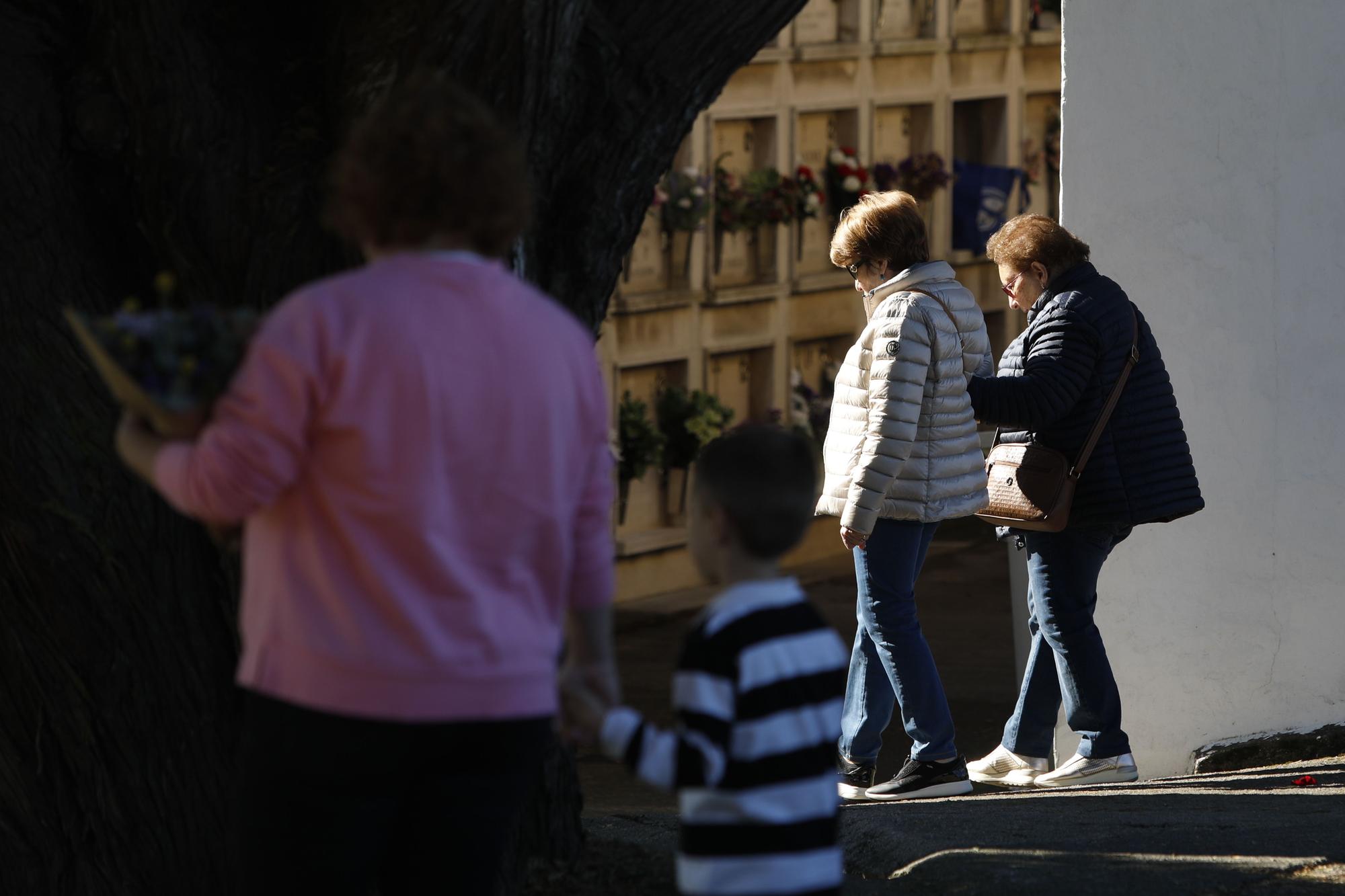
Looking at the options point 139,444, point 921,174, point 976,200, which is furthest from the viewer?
point 976,200

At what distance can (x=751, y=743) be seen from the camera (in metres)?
2.20

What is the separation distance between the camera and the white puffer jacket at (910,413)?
454 cm

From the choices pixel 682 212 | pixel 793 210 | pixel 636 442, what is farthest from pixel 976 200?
pixel 636 442

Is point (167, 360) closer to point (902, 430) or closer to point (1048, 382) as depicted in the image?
point (902, 430)

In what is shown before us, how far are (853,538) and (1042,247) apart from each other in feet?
2.90

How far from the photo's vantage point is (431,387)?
203 centimetres

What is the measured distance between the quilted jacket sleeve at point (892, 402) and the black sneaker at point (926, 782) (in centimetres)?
75

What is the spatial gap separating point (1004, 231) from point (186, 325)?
308cm

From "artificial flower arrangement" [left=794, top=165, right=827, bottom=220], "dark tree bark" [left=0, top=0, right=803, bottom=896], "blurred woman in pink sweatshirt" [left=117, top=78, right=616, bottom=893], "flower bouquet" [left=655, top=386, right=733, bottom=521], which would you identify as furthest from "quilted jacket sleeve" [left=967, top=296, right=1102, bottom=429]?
"artificial flower arrangement" [left=794, top=165, right=827, bottom=220]

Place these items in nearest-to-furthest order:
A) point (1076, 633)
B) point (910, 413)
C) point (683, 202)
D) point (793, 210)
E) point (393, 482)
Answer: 1. point (393, 482)
2. point (910, 413)
3. point (1076, 633)
4. point (683, 202)
5. point (793, 210)

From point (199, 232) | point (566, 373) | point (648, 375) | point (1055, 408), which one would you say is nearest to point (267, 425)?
point (566, 373)

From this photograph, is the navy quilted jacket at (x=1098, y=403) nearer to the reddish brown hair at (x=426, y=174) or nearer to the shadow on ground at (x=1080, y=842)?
the shadow on ground at (x=1080, y=842)

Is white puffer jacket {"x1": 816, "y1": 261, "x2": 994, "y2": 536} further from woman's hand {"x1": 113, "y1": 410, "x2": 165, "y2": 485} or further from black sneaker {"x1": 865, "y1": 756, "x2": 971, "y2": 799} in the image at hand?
woman's hand {"x1": 113, "y1": 410, "x2": 165, "y2": 485}

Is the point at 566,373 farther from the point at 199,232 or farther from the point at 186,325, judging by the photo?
the point at 199,232
